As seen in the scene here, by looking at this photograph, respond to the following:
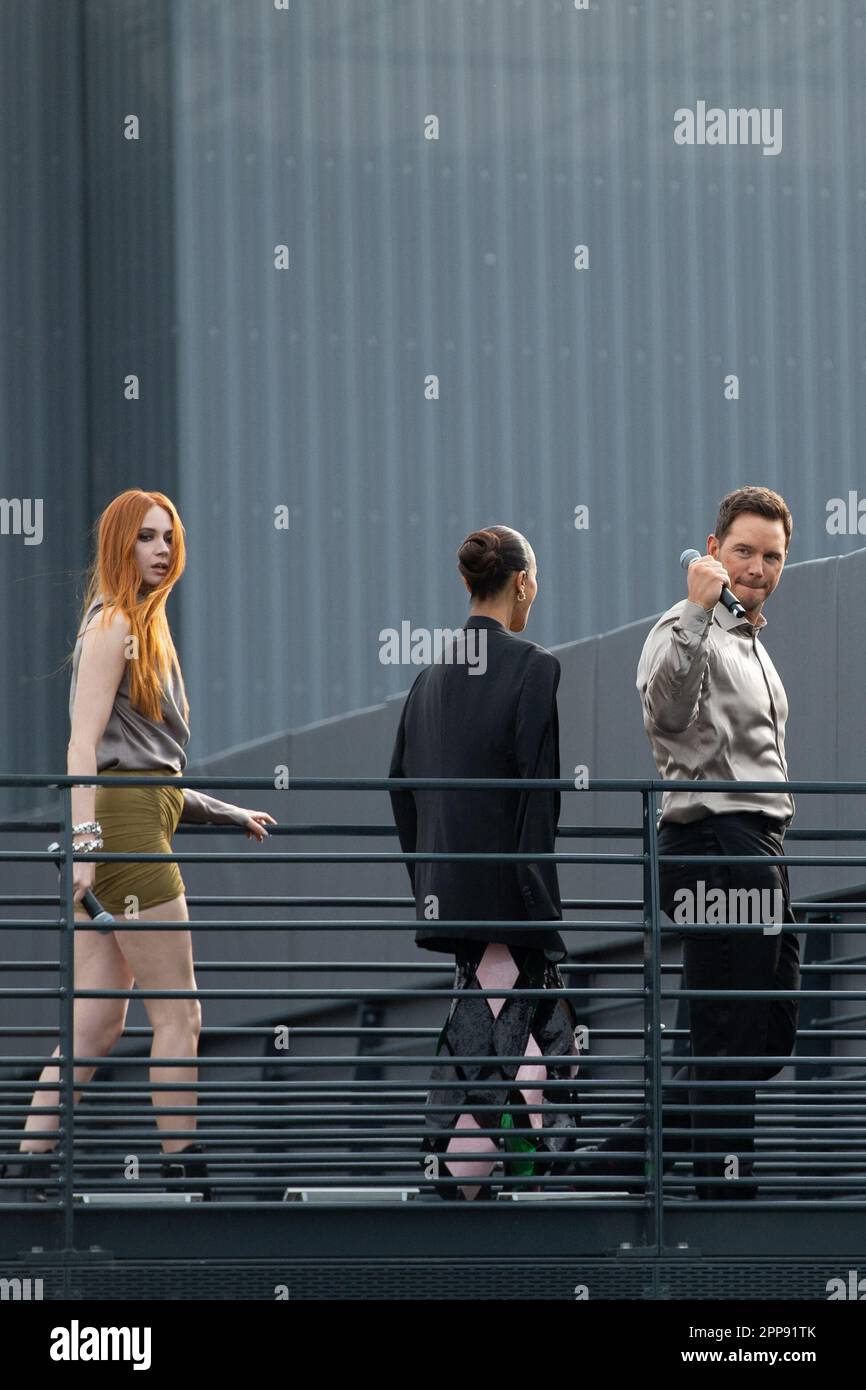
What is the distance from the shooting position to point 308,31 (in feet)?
37.0

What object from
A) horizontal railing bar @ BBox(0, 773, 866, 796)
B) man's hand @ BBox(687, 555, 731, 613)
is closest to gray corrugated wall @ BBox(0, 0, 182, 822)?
horizontal railing bar @ BBox(0, 773, 866, 796)

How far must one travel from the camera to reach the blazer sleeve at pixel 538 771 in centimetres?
572

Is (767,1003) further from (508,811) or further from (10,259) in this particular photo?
(10,259)

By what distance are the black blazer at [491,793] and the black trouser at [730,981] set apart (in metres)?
0.36

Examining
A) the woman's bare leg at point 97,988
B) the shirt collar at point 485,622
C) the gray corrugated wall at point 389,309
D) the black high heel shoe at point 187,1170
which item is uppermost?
the gray corrugated wall at point 389,309

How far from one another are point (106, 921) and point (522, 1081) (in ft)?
3.60

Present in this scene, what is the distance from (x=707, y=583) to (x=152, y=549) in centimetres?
146

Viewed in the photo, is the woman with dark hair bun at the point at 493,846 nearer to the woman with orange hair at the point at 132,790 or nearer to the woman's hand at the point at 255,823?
the woman's hand at the point at 255,823

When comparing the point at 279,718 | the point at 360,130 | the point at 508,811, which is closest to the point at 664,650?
the point at 508,811

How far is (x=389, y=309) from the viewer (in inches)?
442

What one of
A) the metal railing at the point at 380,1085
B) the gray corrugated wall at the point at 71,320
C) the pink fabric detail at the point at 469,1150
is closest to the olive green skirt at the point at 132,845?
the metal railing at the point at 380,1085

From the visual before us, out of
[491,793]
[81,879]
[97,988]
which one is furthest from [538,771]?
[97,988]

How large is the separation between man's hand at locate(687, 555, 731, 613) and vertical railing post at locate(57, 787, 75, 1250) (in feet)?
5.32

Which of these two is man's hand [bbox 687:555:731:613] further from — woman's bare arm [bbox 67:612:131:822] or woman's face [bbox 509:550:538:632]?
woman's bare arm [bbox 67:612:131:822]
